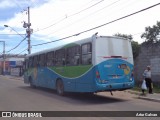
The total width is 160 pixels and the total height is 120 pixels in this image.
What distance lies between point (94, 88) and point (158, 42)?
1114cm

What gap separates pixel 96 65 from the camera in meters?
14.3

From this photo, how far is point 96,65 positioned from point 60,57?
14.1ft

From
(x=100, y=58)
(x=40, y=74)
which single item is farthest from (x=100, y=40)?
(x=40, y=74)

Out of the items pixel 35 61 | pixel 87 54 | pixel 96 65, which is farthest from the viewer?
pixel 35 61

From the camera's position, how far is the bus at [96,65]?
47.2 feet

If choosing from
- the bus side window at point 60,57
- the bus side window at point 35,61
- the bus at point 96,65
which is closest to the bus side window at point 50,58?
the bus side window at point 60,57

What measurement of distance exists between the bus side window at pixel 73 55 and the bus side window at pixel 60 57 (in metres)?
0.61

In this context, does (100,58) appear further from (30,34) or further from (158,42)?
(30,34)

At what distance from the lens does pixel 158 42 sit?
77.4 feet

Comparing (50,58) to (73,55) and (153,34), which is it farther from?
(153,34)

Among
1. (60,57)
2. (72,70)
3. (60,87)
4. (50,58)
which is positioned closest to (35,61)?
(50,58)

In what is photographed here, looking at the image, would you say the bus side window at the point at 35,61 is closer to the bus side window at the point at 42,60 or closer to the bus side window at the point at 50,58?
the bus side window at the point at 42,60

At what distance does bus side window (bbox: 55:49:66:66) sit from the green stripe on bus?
0.30 meters

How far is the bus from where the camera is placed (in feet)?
47.2
